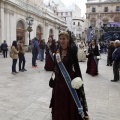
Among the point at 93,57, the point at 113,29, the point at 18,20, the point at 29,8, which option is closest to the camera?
the point at 93,57

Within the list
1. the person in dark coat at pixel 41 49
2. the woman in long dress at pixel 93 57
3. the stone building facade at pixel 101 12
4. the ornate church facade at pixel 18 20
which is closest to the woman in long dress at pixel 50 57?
the woman in long dress at pixel 93 57

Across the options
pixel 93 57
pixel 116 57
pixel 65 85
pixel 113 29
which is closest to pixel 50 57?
pixel 93 57

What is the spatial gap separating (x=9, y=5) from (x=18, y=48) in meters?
14.6

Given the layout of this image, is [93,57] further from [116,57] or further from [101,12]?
[101,12]

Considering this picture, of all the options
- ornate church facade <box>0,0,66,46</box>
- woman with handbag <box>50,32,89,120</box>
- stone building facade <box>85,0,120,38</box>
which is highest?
stone building facade <box>85,0,120,38</box>

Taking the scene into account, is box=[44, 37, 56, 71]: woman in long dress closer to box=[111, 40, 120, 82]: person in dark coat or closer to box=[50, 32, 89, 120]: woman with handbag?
box=[111, 40, 120, 82]: person in dark coat

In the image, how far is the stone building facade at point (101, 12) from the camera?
53.9 metres

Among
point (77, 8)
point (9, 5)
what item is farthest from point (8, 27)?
point (77, 8)

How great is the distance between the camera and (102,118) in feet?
13.8

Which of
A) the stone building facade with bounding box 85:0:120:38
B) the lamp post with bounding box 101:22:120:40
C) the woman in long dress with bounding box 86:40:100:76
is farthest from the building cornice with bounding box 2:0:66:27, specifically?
the stone building facade with bounding box 85:0:120:38

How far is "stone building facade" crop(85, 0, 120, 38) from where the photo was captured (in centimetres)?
5388

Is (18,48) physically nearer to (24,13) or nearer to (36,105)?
(36,105)

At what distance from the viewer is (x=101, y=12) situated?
54906mm

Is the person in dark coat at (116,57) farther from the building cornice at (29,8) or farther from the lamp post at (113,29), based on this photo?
the building cornice at (29,8)
